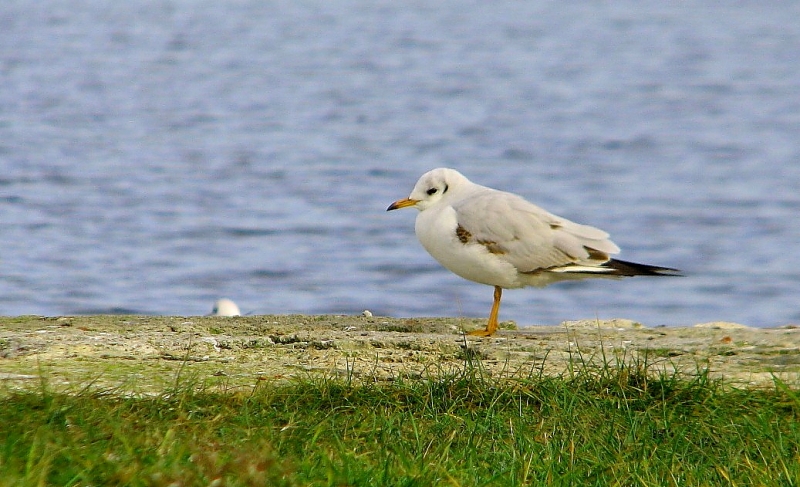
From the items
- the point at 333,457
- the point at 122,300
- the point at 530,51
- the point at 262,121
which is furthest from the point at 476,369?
the point at 530,51

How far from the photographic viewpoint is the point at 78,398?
4.08m

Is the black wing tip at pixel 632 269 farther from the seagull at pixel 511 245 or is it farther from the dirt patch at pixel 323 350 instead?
the dirt patch at pixel 323 350

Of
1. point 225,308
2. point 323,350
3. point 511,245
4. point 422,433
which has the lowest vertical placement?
point 225,308

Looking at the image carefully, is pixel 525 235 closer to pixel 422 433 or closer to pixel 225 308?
pixel 422 433

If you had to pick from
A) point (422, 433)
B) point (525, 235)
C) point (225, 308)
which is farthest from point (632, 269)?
point (225, 308)

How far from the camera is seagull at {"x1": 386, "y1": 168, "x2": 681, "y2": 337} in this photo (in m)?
6.44

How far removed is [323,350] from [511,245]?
1.52 metres

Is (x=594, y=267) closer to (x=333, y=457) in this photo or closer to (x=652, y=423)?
(x=652, y=423)

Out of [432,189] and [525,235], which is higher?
[432,189]

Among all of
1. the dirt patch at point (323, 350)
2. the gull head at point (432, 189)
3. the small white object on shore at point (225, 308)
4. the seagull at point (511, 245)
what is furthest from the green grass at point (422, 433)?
the small white object on shore at point (225, 308)

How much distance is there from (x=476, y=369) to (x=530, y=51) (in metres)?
27.5

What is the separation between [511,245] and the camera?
21.2 ft

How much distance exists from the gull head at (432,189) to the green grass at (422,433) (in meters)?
2.09

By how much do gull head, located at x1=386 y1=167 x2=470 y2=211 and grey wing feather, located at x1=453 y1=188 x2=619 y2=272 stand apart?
276 millimetres
